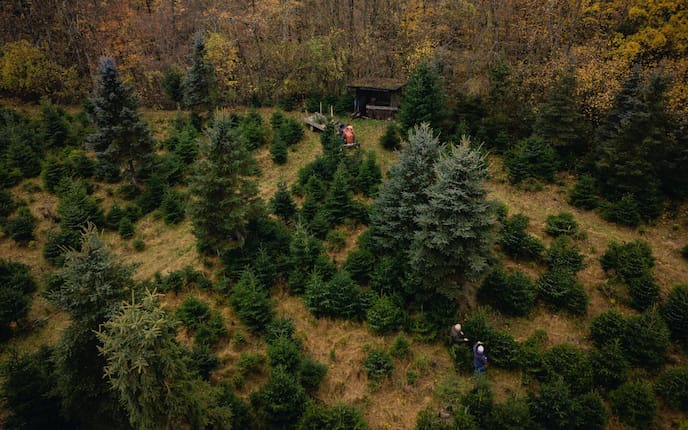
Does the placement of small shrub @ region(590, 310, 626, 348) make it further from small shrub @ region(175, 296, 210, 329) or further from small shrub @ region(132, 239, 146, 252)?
small shrub @ region(132, 239, 146, 252)

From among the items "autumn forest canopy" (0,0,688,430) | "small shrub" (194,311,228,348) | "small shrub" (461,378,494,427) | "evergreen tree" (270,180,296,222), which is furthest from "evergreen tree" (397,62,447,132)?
"small shrub" (194,311,228,348)

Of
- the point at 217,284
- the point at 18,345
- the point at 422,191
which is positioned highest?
the point at 422,191

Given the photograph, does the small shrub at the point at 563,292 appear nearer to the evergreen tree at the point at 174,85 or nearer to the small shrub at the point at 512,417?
the small shrub at the point at 512,417

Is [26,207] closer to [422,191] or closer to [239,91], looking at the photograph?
[239,91]

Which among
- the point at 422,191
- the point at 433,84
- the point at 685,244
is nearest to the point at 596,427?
the point at 422,191

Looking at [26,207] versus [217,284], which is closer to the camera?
[217,284]

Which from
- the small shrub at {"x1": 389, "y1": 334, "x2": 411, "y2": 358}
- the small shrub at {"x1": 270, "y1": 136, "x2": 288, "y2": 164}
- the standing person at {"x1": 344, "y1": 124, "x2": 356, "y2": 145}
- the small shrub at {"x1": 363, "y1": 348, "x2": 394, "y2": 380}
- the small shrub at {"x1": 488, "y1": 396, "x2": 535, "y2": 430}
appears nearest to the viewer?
the small shrub at {"x1": 488, "y1": 396, "x2": 535, "y2": 430}

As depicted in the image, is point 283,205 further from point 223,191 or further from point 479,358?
point 479,358

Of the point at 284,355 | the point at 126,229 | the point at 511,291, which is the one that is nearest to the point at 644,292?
the point at 511,291
